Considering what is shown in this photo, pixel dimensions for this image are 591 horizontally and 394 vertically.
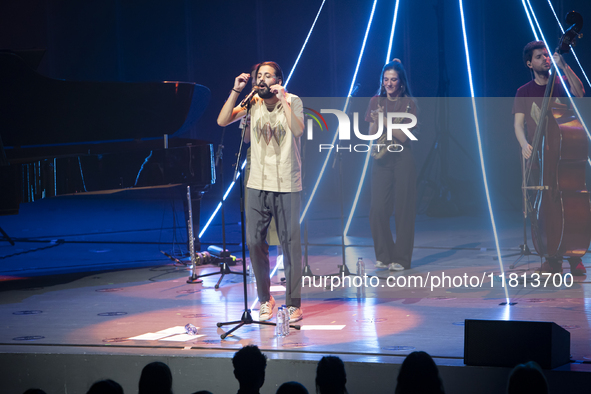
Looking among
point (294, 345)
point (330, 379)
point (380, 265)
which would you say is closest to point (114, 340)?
point (294, 345)

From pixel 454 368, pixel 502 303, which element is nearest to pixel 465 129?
pixel 502 303

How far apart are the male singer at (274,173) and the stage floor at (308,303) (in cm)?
37

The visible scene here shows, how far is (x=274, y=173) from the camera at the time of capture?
3953mm

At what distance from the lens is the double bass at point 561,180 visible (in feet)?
15.2

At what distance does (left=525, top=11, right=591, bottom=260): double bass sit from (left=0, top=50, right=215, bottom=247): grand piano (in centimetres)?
286

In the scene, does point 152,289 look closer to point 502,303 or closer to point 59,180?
point 59,180

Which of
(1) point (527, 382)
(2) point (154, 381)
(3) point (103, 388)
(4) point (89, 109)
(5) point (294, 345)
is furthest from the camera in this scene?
(4) point (89, 109)

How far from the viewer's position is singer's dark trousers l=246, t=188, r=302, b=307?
157 inches

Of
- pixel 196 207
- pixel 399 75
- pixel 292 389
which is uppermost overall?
pixel 399 75

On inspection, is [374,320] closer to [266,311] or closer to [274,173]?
[266,311]

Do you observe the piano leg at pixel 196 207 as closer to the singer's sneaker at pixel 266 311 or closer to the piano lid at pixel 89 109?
the piano lid at pixel 89 109

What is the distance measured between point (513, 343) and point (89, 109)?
15.8ft

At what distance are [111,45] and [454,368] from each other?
11.5 m

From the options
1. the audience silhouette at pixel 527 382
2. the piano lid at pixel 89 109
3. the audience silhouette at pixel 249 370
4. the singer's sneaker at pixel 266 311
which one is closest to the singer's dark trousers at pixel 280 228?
the singer's sneaker at pixel 266 311
